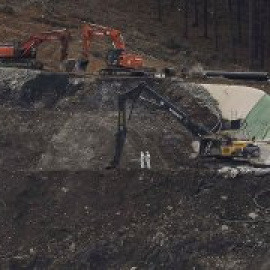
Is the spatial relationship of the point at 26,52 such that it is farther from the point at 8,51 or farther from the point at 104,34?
the point at 104,34

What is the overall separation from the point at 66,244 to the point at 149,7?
102ft

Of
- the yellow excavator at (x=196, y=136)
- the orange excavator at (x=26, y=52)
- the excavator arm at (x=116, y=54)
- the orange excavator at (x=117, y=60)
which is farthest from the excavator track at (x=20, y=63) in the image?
the yellow excavator at (x=196, y=136)

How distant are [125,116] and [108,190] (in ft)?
13.8

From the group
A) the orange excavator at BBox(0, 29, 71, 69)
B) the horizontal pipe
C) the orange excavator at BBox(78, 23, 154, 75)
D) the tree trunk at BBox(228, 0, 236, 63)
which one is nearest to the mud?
the orange excavator at BBox(78, 23, 154, 75)

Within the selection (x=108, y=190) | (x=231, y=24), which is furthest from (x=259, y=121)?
(x=231, y=24)

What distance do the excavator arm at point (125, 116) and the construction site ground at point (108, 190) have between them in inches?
12.1

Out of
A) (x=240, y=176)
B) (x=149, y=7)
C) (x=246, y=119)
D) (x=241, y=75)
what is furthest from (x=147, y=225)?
(x=149, y=7)

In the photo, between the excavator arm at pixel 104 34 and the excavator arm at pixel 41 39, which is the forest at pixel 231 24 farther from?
the excavator arm at pixel 41 39

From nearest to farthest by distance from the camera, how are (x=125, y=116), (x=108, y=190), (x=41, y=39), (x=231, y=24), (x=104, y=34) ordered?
1. (x=108, y=190)
2. (x=125, y=116)
3. (x=104, y=34)
4. (x=41, y=39)
5. (x=231, y=24)

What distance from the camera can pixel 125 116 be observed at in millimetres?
30859

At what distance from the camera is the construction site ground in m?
25.1

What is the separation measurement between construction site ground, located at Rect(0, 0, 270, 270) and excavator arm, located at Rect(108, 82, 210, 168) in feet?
1.01

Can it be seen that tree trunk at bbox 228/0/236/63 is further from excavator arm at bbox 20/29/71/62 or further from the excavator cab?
excavator arm at bbox 20/29/71/62

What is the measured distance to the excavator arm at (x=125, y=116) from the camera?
98.0ft
